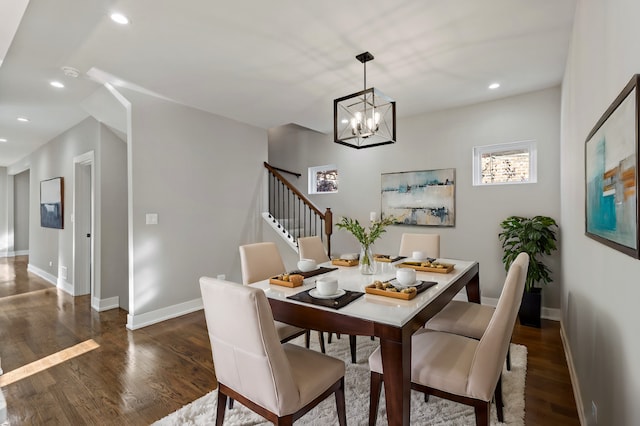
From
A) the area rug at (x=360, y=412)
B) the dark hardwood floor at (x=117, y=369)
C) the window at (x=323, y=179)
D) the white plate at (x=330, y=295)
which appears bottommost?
the dark hardwood floor at (x=117, y=369)

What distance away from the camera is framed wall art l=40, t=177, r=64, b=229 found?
512 cm

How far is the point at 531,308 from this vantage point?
11.1 feet

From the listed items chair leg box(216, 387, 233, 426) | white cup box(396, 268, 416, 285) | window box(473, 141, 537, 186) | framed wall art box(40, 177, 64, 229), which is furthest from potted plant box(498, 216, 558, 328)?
framed wall art box(40, 177, 64, 229)

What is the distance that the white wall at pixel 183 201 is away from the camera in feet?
11.5

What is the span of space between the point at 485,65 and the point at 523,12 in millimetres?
815

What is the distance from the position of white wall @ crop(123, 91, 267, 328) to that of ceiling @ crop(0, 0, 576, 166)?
42cm

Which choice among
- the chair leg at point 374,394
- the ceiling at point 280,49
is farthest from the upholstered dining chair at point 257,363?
the ceiling at point 280,49

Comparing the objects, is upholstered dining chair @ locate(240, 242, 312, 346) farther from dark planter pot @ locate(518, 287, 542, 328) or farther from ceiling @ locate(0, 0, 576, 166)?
dark planter pot @ locate(518, 287, 542, 328)

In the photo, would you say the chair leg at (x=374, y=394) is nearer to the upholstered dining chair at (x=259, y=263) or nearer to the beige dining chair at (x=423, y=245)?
the upholstered dining chair at (x=259, y=263)

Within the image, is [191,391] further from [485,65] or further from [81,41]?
[485,65]

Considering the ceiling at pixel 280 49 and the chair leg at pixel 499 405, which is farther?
the ceiling at pixel 280 49

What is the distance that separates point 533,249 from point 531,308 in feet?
2.09

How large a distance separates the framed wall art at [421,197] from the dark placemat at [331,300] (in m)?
2.58

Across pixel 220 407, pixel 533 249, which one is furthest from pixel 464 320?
pixel 533 249
